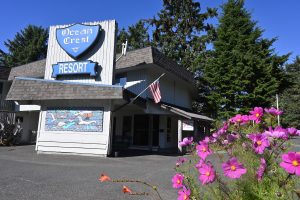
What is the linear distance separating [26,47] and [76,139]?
44667 mm

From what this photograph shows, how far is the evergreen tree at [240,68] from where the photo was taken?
25422 mm

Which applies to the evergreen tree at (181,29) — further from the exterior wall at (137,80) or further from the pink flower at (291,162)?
the pink flower at (291,162)

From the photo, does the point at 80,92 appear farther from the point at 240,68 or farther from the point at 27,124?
the point at 240,68

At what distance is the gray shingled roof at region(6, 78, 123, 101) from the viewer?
1417 cm

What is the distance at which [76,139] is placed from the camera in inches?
587

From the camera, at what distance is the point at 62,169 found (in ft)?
33.0

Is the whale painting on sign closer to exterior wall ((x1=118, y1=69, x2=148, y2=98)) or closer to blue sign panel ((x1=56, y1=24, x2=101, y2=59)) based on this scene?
blue sign panel ((x1=56, y1=24, x2=101, y2=59))

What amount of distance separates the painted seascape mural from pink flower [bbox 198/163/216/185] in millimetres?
12614

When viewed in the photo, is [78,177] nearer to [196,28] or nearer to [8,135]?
[8,135]

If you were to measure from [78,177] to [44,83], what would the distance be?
8358 mm

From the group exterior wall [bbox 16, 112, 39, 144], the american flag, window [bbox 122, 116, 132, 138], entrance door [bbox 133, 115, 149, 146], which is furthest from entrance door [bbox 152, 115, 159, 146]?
exterior wall [bbox 16, 112, 39, 144]

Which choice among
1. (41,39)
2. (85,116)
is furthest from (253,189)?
(41,39)

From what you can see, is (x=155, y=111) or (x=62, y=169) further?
(x=155, y=111)

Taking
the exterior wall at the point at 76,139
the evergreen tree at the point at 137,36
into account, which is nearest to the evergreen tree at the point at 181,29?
the evergreen tree at the point at 137,36
